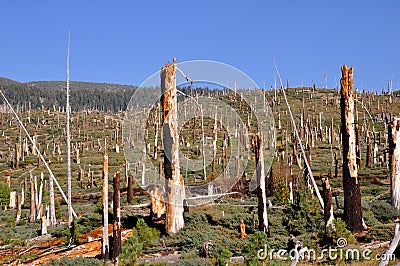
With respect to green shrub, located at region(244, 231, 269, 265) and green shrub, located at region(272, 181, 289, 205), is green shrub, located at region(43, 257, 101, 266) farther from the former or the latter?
green shrub, located at region(272, 181, 289, 205)

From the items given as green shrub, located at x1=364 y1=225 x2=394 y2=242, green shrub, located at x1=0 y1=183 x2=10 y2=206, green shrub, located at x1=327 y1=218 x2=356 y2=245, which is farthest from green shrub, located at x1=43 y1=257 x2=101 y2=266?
green shrub, located at x1=0 y1=183 x2=10 y2=206

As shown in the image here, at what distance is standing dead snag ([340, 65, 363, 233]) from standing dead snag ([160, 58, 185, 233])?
5806mm

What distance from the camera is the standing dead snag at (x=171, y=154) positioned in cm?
1817

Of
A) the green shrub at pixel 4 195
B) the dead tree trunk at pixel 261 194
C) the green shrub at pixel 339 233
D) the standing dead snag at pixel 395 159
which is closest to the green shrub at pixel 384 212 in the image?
the standing dead snag at pixel 395 159

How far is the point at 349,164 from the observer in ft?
55.1

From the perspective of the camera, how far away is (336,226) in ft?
47.1

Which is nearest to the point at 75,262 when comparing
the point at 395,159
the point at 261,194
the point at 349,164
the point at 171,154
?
the point at 171,154

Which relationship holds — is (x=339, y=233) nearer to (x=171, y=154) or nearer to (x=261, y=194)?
(x=261, y=194)

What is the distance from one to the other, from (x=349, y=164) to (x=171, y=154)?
6.25 metres

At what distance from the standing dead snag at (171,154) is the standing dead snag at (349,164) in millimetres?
5806

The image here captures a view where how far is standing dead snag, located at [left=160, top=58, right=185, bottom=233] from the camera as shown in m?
18.2

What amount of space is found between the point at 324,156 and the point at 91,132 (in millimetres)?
52950

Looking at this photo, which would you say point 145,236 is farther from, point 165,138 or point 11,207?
point 11,207

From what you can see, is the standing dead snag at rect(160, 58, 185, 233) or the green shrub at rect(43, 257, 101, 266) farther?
the standing dead snag at rect(160, 58, 185, 233)
